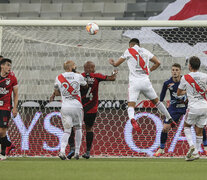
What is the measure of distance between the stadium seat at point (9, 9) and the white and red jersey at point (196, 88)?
8.02 meters

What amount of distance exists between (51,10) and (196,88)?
7663 millimetres

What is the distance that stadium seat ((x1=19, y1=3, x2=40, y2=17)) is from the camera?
12898 millimetres

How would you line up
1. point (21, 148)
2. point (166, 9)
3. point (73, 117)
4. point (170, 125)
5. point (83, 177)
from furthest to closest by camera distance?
point (166, 9) < point (21, 148) < point (170, 125) < point (73, 117) < point (83, 177)

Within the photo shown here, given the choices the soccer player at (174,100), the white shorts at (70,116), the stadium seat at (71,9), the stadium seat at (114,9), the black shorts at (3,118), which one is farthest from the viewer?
the stadium seat at (71,9)

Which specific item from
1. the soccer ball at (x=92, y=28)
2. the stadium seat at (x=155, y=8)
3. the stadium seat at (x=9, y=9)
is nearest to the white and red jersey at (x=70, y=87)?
the soccer ball at (x=92, y=28)

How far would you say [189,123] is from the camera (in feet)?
20.6

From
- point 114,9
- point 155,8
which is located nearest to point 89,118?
point 155,8

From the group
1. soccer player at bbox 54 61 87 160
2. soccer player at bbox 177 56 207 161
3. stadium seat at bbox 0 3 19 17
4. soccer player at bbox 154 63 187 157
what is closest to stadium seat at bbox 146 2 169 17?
stadium seat at bbox 0 3 19 17

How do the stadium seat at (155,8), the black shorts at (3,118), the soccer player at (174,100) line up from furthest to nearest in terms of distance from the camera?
the stadium seat at (155,8) < the soccer player at (174,100) < the black shorts at (3,118)

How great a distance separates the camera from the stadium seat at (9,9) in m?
13.0

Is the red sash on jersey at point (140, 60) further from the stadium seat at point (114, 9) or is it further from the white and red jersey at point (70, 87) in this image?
the stadium seat at point (114, 9)

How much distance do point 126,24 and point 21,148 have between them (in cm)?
297

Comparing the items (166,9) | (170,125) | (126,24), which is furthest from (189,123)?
(166,9)

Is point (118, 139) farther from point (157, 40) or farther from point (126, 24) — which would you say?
point (157, 40)
